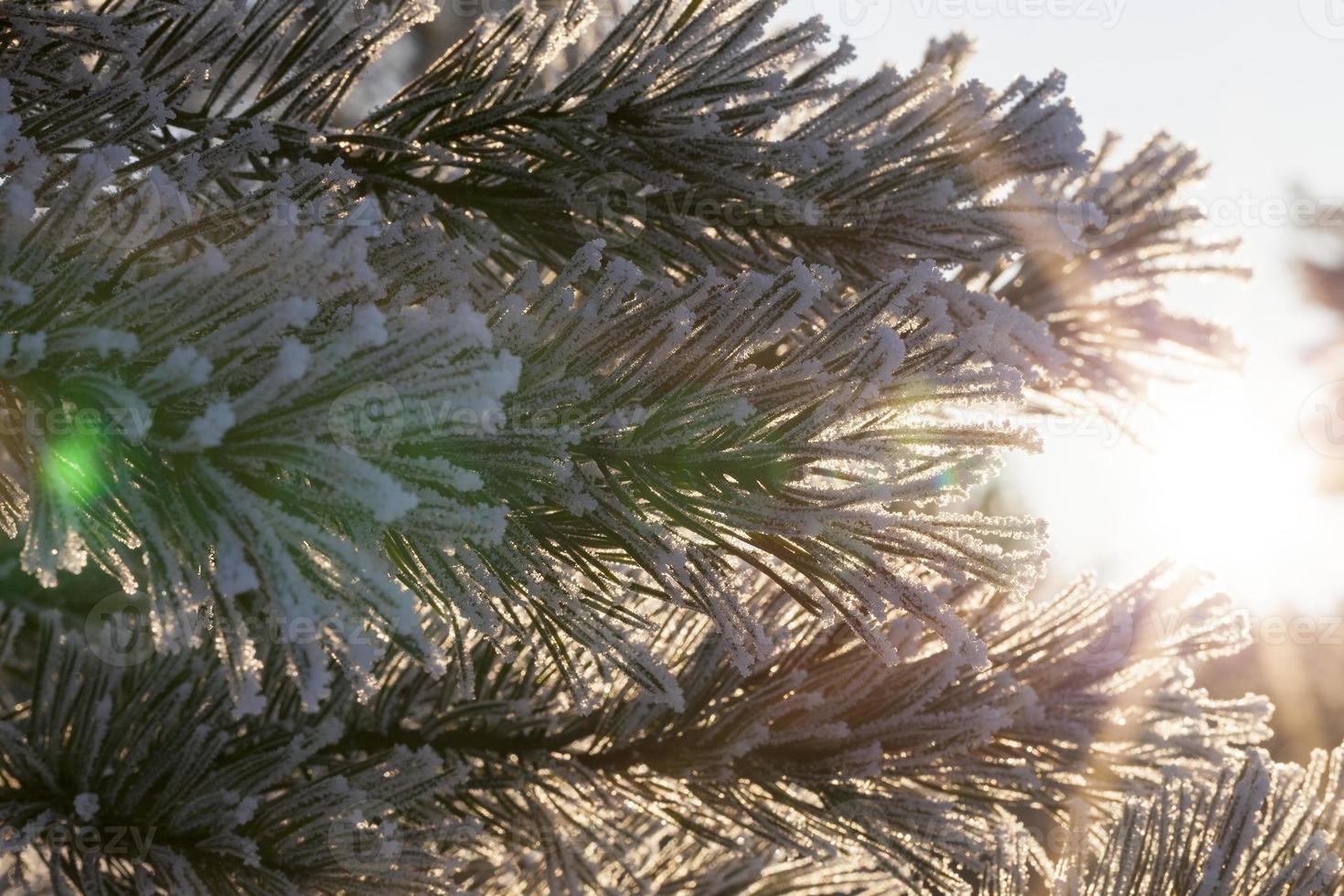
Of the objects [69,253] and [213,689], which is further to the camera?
[213,689]

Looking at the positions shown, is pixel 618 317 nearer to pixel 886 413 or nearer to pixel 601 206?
pixel 886 413

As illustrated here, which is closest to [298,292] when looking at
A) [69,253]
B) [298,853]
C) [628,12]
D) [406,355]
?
[406,355]

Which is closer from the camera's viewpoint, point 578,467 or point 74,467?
point 74,467

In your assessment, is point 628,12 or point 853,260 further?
point 853,260

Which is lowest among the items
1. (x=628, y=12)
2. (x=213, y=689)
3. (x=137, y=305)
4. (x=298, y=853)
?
(x=298, y=853)

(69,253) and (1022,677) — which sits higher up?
(69,253)

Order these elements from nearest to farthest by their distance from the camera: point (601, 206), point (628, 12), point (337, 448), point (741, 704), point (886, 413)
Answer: point (337, 448) < point (886, 413) < point (628, 12) < point (601, 206) < point (741, 704)

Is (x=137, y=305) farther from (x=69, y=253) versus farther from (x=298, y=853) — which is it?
(x=298, y=853)

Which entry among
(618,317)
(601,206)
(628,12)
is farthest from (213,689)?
(628,12)

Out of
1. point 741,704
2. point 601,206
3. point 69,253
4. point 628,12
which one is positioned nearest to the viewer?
point 69,253
